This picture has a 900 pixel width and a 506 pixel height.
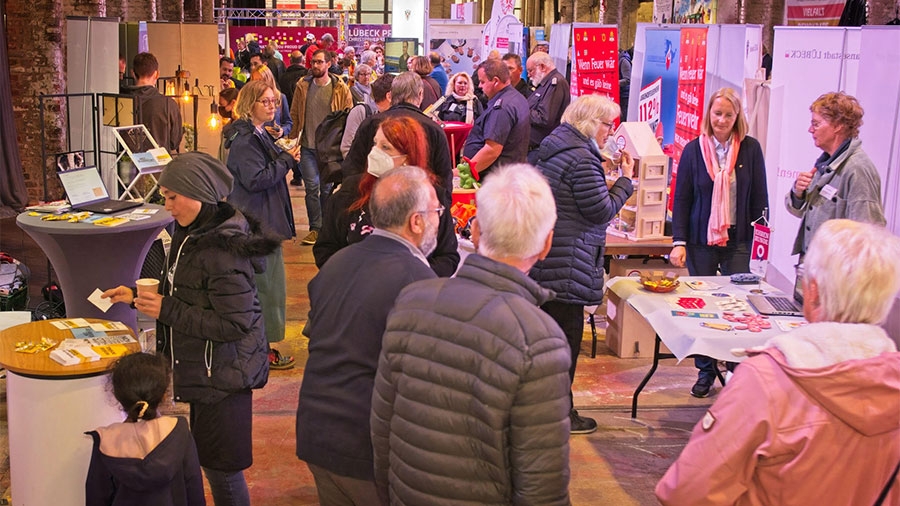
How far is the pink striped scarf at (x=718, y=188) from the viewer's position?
5.09m

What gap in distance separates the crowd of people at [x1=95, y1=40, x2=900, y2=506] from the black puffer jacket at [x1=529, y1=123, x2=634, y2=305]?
14 millimetres

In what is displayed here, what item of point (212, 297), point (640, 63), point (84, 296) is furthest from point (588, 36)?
point (212, 297)

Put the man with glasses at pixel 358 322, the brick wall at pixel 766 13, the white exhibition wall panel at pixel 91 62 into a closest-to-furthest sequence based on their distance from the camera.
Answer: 1. the man with glasses at pixel 358 322
2. the white exhibition wall panel at pixel 91 62
3. the brick wall at pixel 766 13

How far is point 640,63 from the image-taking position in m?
8.41

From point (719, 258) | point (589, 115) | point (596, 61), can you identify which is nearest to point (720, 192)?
point (719, 258)

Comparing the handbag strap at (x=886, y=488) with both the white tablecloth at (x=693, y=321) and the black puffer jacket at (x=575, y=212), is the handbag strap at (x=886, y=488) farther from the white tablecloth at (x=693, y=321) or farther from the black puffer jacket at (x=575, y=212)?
the black puffer jacket at (x=575, y=212)

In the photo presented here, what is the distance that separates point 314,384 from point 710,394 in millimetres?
3306

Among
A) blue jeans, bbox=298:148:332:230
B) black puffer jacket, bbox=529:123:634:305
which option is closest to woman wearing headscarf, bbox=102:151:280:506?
black puffer jacket, bbox=529:123:634:305

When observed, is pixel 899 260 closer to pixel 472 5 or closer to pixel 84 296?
pixel 84 296

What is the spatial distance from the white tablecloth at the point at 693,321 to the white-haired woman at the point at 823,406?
1480mm

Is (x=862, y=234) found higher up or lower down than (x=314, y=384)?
higher up

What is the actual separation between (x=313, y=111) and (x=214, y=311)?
6.25m

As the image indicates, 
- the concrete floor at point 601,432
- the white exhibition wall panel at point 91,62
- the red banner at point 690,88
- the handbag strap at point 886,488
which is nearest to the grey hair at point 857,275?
the handbag strap at point 886,488

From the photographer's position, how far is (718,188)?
5.11 meters
